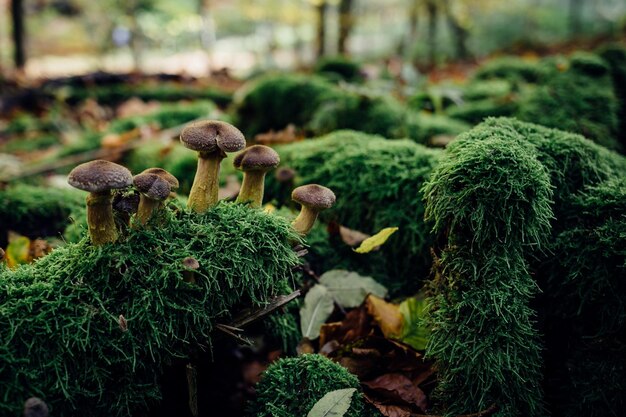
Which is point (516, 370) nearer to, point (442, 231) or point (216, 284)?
point (442, 231)

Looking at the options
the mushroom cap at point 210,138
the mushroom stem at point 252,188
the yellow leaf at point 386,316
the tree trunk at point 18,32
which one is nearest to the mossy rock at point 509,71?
the yellow leaf at point 386,316

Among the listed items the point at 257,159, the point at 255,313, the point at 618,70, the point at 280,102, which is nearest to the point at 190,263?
the point at 255,313

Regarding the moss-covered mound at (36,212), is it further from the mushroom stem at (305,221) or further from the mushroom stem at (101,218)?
the mushroom stem at (305,221)

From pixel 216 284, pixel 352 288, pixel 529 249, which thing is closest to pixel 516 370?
pixel 529 249

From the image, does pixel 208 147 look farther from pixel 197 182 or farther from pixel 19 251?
pixel 19 251

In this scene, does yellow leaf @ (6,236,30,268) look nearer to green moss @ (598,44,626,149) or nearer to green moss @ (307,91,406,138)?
green moss @ (307,91,406,138)
